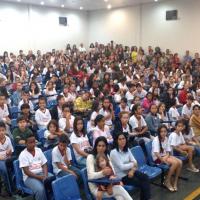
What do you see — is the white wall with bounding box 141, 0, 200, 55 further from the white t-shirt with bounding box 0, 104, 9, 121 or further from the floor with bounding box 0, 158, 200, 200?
the white t-shirt with bounding box 0, 104, 9, 121

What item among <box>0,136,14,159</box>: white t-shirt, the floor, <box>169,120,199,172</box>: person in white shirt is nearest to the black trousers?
the floor

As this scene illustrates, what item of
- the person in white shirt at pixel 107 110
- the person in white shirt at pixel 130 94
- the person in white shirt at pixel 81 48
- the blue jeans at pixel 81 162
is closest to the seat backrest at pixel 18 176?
the blue jeans at pixel 81 162

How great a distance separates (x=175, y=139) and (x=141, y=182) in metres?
1.75

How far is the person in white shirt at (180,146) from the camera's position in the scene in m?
6.01

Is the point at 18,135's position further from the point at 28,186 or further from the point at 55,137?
the point at 28,186

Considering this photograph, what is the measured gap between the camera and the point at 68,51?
18.8 m

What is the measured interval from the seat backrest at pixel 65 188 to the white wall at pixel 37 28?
13702mm

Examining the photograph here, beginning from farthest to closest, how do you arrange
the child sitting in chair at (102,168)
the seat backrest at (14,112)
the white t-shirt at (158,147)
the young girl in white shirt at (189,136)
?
1. the seat backrest at (14,112)
2. the young girl in white shirt at (189,136)
3. the white t-shirt at (158,147)
4. the child sitting in chair at (102,168)

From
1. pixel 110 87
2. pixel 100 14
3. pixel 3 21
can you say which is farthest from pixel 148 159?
pixel 100 14

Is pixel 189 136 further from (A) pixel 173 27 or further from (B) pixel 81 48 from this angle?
(B) pixel 81 48

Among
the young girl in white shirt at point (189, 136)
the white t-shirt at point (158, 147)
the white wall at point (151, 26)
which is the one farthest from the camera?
the white wall at point (151, 26)

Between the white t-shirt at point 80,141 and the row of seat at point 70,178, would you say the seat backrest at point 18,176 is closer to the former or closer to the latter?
the row of seat at point 70,178

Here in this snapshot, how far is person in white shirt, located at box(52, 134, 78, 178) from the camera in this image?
4.65 metres

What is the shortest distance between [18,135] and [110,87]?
192 inches
